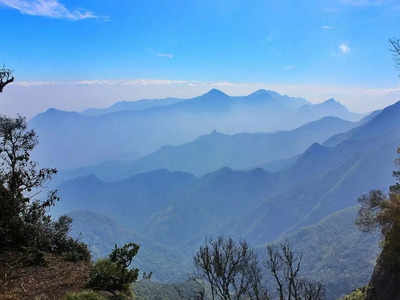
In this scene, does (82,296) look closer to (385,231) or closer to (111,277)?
(111,277)

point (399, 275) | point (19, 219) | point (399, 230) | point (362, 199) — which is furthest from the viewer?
point (362, 199)

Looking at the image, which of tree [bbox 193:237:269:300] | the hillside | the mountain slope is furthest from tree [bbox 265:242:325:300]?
the mountain slope

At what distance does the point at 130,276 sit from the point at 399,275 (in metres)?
17.0

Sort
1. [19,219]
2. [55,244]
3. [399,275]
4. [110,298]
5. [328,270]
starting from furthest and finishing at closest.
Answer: [328,270]
[399,275]
[55,244]
[19,219]
[110,298]

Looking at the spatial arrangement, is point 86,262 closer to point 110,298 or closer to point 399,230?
point 110,298

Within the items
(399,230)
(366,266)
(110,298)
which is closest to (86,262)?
(110,298)

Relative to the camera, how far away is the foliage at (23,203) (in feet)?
50.1

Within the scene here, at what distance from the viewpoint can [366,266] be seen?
156 metres

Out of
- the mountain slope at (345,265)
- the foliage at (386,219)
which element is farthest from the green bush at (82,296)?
the mountain slope at (345,265)

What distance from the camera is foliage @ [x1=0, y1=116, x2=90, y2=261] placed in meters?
15.3

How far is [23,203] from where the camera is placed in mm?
16141

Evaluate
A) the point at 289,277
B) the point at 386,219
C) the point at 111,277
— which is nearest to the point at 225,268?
the point at 289,277

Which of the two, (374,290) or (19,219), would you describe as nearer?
(19,219)

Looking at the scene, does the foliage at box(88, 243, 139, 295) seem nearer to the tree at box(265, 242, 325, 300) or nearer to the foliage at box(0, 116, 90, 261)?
the foliage at box(0, 116, 90, 261)
